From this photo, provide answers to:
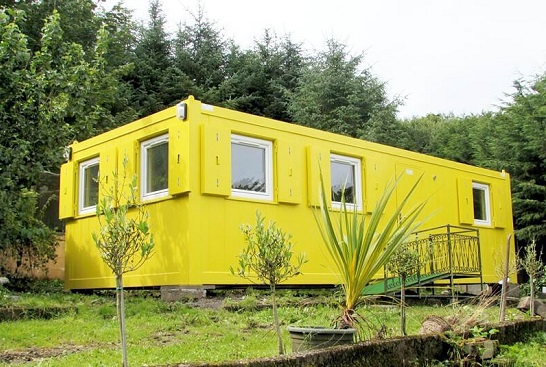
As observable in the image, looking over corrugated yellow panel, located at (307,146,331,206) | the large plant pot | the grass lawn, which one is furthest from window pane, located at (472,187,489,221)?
the large plant pot

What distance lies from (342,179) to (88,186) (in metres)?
4.33

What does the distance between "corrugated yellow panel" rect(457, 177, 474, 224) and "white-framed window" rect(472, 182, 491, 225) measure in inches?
16.1

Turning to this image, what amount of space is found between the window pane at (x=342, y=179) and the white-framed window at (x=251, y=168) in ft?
4.57

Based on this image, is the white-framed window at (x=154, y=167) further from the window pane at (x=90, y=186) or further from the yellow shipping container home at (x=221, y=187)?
the window pane at (x=90, y=186)

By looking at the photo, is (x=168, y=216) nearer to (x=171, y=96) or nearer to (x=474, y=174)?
(x=474, y=174)

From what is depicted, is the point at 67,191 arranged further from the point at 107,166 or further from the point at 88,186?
the point at 107,166

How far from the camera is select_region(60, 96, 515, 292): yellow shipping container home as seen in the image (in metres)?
8.34

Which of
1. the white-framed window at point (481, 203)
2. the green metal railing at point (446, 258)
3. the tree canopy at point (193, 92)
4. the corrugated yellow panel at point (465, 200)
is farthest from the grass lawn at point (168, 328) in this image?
the white-framed window at point (481, 203)

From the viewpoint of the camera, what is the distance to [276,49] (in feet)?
77.5

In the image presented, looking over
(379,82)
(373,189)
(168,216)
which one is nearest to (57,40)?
(168,216)

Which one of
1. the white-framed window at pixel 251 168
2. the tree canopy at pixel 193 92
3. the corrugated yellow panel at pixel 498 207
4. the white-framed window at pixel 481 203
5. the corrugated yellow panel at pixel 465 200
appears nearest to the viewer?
the tree canopy at pixel 193 92

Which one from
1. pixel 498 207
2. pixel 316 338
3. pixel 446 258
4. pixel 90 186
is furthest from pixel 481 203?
pixel 316 338

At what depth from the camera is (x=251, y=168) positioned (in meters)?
9.16

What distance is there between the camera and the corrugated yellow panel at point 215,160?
8.30m
